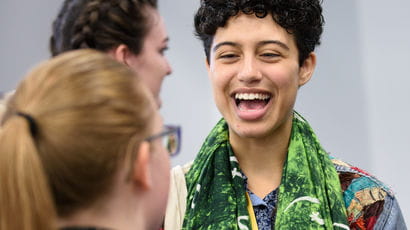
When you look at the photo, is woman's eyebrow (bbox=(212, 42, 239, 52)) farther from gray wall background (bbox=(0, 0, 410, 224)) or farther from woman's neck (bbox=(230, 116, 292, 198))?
gray wall background (bbox=(0, 0, 410, 224))

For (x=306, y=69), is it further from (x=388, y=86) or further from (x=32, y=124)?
(x=388, y=86)

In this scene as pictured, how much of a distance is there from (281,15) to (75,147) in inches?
42.9

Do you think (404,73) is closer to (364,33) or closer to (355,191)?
(364,33)

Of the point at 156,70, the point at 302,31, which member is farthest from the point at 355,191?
the point at 156,70

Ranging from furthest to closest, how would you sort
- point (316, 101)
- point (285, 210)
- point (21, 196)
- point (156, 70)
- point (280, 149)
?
point (316, 101)
point (280, 149)
point (285, 210)
point (156, 70)
point (21, 196)

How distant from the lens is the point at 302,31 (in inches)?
77.3

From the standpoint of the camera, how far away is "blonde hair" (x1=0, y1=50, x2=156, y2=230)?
37.5 inches

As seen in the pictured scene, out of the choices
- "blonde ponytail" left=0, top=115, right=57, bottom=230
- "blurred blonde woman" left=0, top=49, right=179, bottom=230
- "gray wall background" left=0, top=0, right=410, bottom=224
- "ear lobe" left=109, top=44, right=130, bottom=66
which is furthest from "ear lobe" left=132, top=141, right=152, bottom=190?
"gray wall background" left=0, top=0, right=410, bottom=224

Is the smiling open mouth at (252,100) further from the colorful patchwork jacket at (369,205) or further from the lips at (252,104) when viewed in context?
the colorful patchwork jacket at (369,205)

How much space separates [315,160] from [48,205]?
47.4 inches

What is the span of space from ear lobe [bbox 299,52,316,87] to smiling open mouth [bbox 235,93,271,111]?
0.50ft

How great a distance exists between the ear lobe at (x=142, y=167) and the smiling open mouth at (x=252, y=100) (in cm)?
85

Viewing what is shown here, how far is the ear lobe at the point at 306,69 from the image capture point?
6.57 ft

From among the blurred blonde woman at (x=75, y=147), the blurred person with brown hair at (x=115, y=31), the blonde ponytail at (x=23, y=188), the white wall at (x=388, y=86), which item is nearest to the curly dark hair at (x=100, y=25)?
the blurred person with brown hair at (x=115, y=31)
